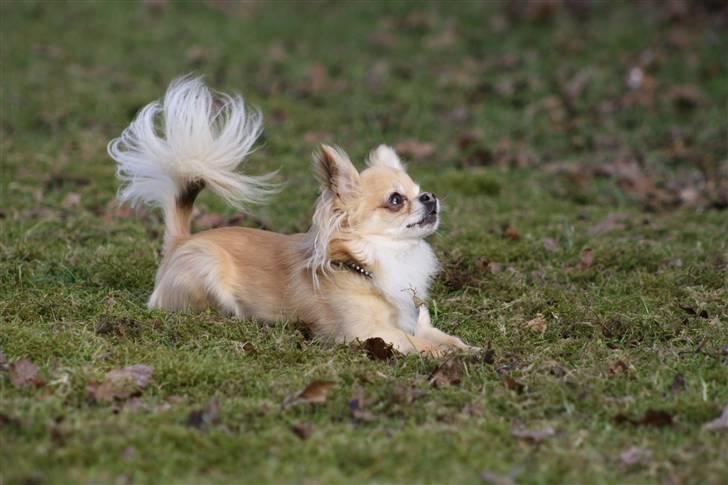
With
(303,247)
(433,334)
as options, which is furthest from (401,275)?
(303,247)

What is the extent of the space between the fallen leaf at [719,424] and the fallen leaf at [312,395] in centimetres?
135

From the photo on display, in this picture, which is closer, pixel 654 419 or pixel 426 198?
pixel 654 419

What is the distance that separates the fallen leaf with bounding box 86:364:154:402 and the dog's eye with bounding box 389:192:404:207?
1.42m

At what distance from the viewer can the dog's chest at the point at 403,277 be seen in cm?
500

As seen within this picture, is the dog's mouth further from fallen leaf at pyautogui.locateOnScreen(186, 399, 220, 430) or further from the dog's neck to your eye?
fallen leaf at pyautogui.locateOnScreen(186, 399, 220, 430)

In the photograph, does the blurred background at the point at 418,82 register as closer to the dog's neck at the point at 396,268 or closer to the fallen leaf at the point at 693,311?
the dog's neck at the point at 396,268

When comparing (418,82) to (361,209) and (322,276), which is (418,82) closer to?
(361,209)

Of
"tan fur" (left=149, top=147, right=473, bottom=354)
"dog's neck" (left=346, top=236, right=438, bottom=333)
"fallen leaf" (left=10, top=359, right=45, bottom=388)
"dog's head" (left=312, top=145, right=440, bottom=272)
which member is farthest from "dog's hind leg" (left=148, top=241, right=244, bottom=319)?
"fallen leaf" (left=10, top=359, right=45, bottom=388)

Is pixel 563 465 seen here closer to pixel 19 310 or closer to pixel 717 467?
pixel 717 467

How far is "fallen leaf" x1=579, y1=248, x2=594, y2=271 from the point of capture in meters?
6.05

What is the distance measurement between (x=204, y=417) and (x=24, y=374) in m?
0.80

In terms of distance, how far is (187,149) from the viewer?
522 centimetres

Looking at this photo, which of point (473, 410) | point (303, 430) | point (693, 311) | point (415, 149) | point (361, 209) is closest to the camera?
point (303, 430)

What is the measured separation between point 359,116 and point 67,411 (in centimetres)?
→ 662
